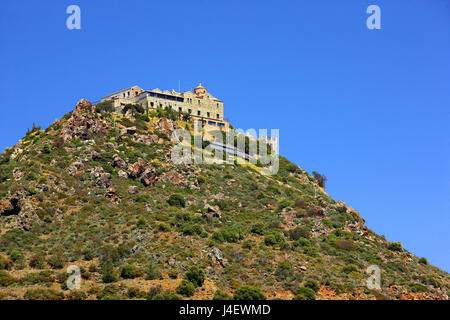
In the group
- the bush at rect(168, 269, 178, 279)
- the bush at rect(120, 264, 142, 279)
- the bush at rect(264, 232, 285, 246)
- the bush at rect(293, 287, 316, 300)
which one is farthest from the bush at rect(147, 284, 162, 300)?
the bush at rect(264, 232, 285, 246)

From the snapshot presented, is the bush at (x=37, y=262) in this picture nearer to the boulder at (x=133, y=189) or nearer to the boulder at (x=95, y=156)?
the boulder at (x=133, y=189)

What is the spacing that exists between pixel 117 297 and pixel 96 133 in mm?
47927

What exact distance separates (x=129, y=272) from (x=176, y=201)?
23530 millimetres

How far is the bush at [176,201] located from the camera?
Result: 3765 inches

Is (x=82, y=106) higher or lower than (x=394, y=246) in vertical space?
higher

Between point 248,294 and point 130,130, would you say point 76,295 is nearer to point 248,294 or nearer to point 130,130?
point 248,294

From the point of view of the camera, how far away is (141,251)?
80.1m

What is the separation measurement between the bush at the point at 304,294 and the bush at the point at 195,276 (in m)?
11.6

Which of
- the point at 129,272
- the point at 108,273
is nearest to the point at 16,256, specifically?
the point at 108,273

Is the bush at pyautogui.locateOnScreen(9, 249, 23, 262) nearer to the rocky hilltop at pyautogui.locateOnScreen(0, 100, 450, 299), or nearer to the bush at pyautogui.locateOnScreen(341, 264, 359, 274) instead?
the rocky hilltop at pyautogui.locateOnScreen(0, 100, 450, 299)

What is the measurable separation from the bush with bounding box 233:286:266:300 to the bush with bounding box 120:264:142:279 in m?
12.4

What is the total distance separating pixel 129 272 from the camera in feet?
242

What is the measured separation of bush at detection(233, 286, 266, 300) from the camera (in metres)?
69.9

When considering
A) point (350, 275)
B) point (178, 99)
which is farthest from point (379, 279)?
point (178, 99)
